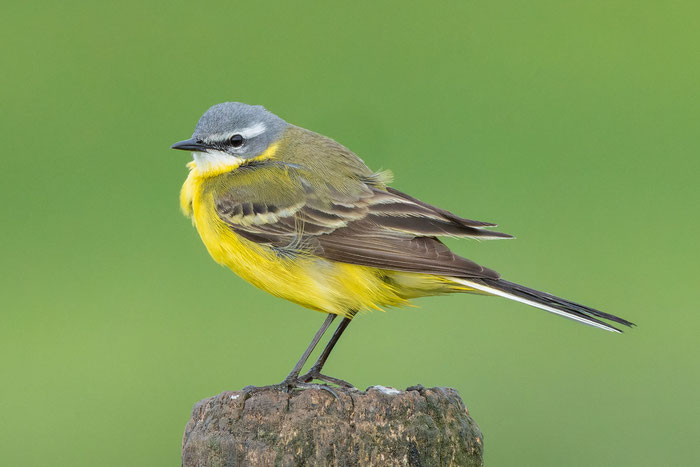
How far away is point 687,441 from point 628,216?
8.80 ft

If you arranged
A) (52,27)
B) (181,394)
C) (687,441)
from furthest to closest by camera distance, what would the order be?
(52,27) < (181,394) < (687,441)

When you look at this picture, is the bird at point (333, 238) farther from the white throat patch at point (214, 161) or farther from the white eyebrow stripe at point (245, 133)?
the white eyebrow stripe at point (245, 133)

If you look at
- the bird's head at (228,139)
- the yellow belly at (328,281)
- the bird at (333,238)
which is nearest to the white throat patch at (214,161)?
the bird's head at (228,139)

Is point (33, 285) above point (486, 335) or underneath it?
underneath

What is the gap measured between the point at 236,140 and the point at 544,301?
2.49m

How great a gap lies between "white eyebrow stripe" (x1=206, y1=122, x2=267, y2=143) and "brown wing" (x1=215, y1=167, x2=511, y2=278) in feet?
1.68

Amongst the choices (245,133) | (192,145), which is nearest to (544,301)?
(245,133)

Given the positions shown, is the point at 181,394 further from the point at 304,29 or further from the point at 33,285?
the point at 304,29

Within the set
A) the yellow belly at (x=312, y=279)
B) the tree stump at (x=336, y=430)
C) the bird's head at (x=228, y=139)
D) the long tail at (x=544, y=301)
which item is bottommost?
the tree stump at (x=336, y=430)

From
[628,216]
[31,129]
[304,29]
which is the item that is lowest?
[31,129]

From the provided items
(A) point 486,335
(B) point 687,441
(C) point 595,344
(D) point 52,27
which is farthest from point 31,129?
(B) point 687,441

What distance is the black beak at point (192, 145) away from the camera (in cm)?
710

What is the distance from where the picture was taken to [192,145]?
23.4ft

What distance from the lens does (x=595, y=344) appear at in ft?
31.2
